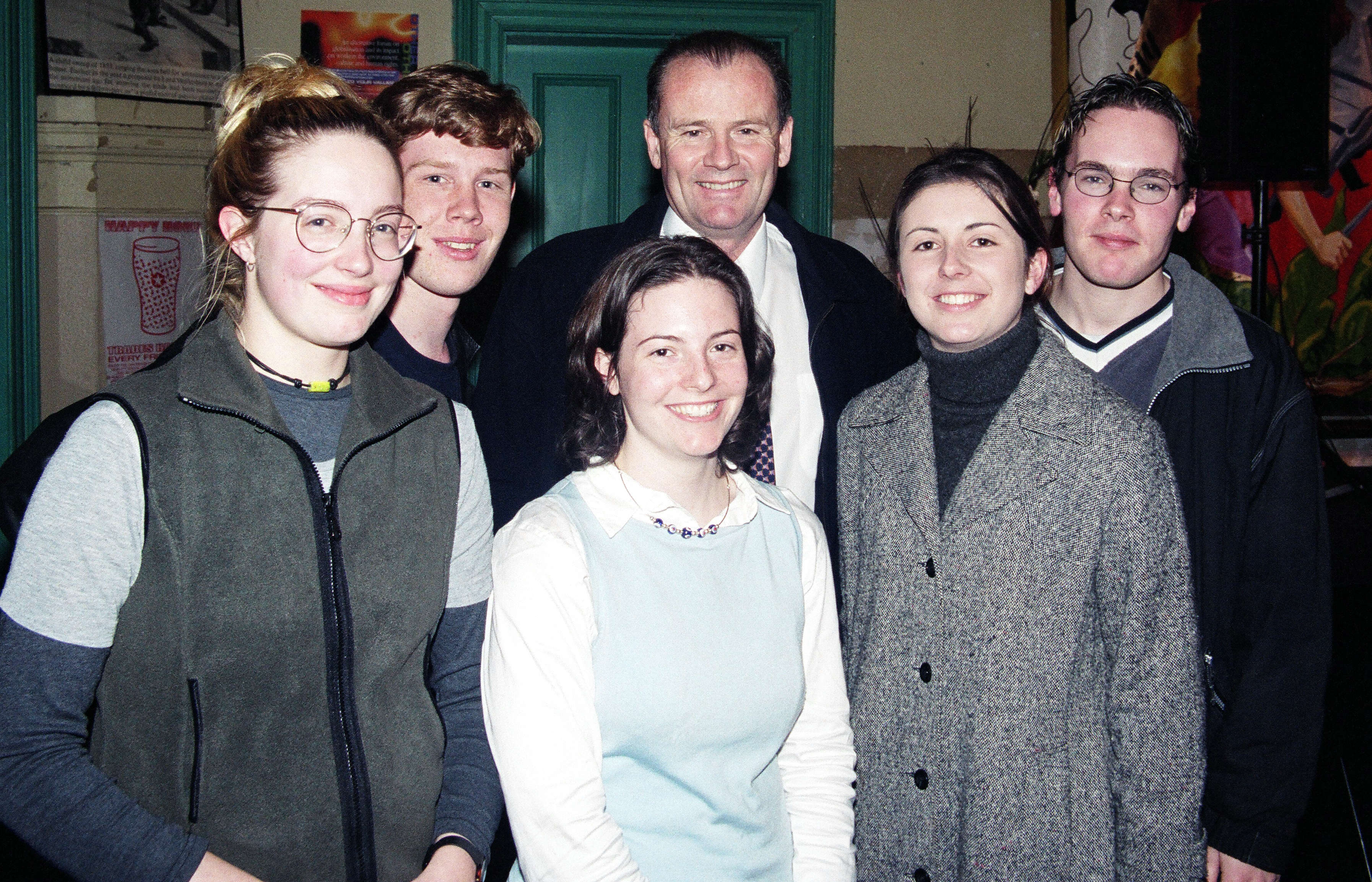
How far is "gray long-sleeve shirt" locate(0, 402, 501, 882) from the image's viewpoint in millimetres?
1073

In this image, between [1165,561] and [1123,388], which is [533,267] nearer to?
[1123,388]

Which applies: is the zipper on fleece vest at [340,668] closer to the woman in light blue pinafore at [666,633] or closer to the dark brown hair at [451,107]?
the woman in light blue pinafore at [666,633]

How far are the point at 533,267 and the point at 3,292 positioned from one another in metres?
2.13

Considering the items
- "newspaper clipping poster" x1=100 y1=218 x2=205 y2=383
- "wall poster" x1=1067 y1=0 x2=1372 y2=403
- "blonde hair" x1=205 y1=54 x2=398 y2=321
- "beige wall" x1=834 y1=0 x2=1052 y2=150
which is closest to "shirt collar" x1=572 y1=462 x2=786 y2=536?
"blonde hair" x1=205 y1=54 x2=398 y2=321

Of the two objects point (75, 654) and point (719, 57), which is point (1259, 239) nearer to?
point (719, 57)

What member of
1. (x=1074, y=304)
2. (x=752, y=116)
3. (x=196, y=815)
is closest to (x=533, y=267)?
(x=752, y=116)

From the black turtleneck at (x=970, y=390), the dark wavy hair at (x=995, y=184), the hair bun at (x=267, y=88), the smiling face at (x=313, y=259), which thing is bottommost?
the black turtleneck at (x=970, y=390)

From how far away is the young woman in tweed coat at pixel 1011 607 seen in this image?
144cm

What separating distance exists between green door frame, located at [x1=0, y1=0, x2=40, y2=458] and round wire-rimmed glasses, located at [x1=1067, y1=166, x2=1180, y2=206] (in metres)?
3.34

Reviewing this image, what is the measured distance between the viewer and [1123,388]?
1.79m

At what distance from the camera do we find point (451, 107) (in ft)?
6.36

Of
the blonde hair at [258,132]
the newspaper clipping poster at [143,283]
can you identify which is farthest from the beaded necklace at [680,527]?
the newspaper clipping poster at [143,283]

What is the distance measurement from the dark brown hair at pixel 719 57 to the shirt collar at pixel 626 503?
102 cm

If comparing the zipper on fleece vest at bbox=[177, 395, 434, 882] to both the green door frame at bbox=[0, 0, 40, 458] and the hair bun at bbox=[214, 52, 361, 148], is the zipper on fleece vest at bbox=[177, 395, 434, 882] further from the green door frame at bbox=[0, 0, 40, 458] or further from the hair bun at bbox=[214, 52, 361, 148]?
the green door frame at bbox=[0, 0, 40, 458]
